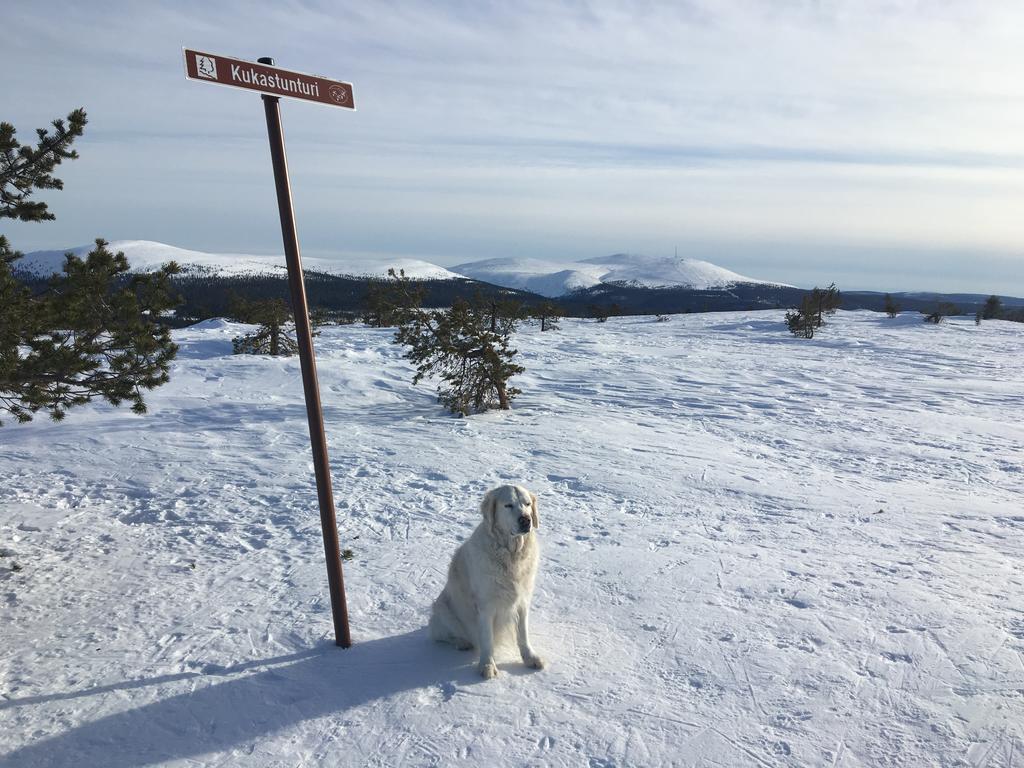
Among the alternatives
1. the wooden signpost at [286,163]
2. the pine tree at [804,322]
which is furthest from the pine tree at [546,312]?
the wooden signpost at [286,163]

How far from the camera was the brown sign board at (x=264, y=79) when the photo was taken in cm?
355

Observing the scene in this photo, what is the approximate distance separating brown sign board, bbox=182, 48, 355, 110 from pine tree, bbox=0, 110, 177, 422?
1.78 m

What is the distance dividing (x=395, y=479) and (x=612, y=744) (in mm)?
6092

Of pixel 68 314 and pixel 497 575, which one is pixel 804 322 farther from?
pixel 68 314

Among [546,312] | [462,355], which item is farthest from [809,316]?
[462,355]

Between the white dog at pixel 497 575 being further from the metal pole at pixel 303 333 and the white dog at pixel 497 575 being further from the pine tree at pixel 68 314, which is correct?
the pine tree at pixel 68 314

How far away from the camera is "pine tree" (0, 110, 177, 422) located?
4793 millimetres

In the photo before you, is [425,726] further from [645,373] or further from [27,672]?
[645,373]

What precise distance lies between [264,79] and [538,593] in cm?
476

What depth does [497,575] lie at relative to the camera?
4383 mm

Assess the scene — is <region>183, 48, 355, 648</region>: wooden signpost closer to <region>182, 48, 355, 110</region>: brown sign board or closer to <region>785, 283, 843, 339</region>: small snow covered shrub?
<region>182, 48, 355, 110</region>: brown sign board

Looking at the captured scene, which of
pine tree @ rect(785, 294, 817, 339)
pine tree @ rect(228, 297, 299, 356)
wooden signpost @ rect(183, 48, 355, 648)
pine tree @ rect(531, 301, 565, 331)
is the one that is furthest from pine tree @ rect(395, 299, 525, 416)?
pine tree @ rect(785, 294, 817, 339)

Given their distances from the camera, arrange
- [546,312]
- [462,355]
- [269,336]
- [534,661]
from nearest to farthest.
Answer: [534,661] → [462,355] → [269,336] → [546,312]

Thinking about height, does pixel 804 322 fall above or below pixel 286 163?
below
